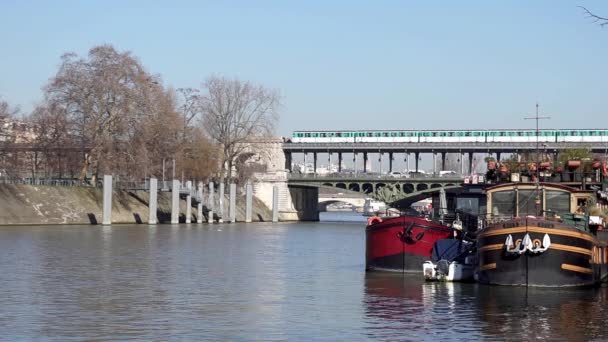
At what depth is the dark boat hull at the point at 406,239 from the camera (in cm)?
5559

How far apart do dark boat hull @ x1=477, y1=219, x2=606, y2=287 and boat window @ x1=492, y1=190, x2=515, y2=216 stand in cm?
457

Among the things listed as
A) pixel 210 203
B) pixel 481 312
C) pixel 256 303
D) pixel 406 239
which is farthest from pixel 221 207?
pixel 481 312

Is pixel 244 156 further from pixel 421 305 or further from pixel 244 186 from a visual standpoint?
pixel 421 305

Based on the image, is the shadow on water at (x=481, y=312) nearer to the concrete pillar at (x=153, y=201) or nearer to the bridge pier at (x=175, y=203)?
the concrete pillar at (x=153, y=201)

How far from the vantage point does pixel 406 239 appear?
55906mm

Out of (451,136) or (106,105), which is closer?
(106,105)

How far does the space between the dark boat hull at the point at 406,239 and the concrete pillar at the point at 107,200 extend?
202 feet

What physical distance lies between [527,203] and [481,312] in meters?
12.1

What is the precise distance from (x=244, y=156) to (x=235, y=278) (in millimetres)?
112187

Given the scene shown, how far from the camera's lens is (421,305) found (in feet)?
141

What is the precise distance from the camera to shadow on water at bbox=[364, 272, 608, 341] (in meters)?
35.9

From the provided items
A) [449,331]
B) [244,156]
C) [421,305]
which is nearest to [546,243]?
[421,305]

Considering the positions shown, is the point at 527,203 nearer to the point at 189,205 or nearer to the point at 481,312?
the point at 481,312

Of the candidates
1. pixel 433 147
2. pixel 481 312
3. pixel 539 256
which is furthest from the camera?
pixel 433 147
